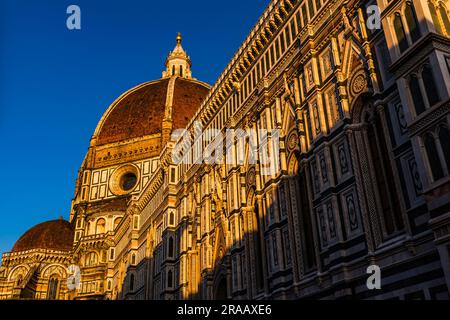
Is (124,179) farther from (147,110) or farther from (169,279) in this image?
(169,279)

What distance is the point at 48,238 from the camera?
71438 millimetres

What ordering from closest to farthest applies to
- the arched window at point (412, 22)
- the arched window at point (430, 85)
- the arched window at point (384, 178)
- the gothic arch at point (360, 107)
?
1. the arched window at point (430, 85)
2. the arched window at point (412, 22)
3. the arched window at point (384, 178)
4. the gothic arch at point (360, 107)

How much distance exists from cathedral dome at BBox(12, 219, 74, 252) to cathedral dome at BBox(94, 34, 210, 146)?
15950 mm

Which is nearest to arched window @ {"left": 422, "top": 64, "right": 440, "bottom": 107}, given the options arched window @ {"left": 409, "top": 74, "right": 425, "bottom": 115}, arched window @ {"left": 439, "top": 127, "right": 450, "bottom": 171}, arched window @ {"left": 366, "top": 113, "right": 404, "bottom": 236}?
arched window @ {"left": 409, "top": 74, "right": 425, "bottom": 115}

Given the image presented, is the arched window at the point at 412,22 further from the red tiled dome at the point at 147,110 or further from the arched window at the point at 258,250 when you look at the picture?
the red tiled dome at the point at 147,110

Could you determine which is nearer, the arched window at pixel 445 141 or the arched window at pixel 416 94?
the arched window at pixel 445 141

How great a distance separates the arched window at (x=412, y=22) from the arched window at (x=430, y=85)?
3.97 ft

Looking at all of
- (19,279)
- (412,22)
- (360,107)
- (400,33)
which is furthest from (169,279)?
(19,279)

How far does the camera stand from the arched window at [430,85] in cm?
1243

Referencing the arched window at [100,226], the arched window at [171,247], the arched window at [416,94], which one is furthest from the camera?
the arched window at [100,226]

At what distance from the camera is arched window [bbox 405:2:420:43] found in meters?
13.7

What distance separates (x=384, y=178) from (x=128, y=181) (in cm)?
5413

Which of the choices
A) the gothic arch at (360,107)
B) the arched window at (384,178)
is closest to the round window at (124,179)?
the gothic arch at (360,107)
